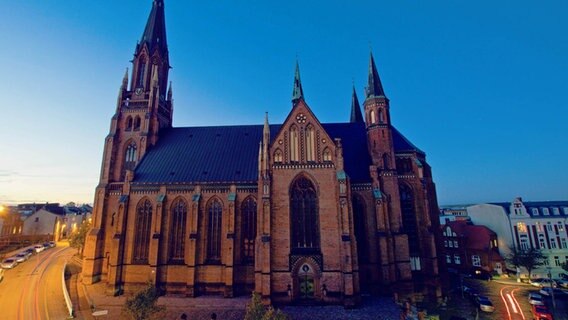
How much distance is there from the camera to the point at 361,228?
1188 inches

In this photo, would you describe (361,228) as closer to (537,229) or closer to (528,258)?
(528,258)

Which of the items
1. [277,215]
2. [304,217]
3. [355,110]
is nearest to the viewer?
[277,215]

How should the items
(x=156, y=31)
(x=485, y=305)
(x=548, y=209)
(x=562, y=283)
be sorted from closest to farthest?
(x=485, y=305)
(x=562, y=283)
(x=156, y=31)
(x=548, y=209)

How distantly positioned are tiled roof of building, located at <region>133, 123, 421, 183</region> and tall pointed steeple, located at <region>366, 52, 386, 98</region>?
5845 mm

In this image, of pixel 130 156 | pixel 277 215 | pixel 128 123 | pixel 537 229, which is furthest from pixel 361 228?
pixel 537 229

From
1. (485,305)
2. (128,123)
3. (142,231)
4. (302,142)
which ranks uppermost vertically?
(128,123)

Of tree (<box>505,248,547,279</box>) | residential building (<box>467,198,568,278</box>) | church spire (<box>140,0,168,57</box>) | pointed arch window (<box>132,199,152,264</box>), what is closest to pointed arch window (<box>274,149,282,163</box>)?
pointed arch window (<box>132,199,152,264</box>)

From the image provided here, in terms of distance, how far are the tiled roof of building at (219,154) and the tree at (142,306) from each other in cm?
1529

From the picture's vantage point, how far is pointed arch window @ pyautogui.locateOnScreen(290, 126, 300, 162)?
28250 millimetres

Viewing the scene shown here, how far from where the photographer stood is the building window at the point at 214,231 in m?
30.4

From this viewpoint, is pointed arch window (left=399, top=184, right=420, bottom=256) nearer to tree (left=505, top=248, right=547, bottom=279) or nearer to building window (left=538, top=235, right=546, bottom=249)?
tree (left=505, top=248, right=547, bottom=279)

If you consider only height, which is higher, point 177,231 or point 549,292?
point 177,231

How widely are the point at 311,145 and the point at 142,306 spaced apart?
1914cm

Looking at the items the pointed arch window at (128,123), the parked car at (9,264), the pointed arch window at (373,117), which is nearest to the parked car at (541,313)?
the pointed arch window at (373,117)
